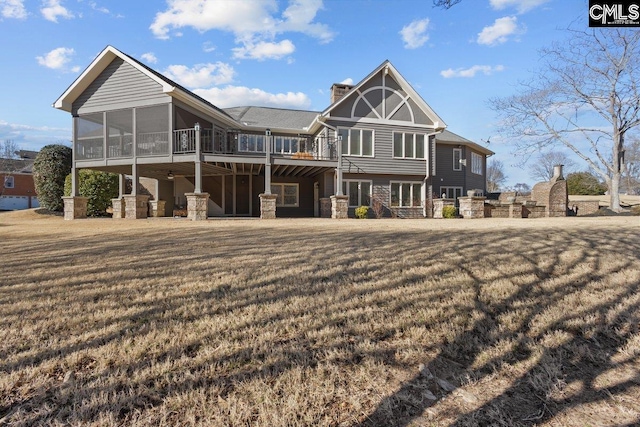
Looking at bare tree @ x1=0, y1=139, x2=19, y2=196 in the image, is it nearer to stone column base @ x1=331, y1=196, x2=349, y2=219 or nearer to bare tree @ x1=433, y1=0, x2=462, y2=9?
stone column base @ x1=331, y1=196, x2=349, y2=219

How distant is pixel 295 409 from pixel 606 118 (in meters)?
27.3

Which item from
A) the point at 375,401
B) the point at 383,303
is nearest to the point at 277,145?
the point at 383,303

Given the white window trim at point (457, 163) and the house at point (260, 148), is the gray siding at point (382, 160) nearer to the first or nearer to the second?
the house at point (260, 148)

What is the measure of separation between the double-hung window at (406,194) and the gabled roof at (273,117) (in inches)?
226

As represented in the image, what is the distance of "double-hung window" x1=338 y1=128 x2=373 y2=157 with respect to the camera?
16859mm

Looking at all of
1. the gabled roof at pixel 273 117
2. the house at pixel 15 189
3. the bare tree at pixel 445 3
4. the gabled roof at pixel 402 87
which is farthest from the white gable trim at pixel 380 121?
the house at pixel 15 189

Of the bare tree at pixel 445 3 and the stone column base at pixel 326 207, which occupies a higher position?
the bare tree at pixel 445 3

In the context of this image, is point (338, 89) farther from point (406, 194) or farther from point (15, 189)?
point (15, 189)

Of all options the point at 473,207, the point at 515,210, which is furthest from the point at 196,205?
the point at 515,210

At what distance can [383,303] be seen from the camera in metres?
2.95

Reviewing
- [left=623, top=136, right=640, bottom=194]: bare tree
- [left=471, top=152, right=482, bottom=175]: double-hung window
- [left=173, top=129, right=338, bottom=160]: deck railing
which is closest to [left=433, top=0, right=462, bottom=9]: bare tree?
[left=173, top=129, right=338, bottom=160]: deck railing

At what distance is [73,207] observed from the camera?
44.0ft

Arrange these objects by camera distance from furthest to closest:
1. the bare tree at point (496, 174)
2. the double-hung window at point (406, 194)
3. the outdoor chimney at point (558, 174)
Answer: the bare tree at point (496, 174)
the double-hung window at point (406, 194)
the outdoor chimney at point (558, 174)

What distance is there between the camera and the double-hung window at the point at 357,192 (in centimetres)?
1717
